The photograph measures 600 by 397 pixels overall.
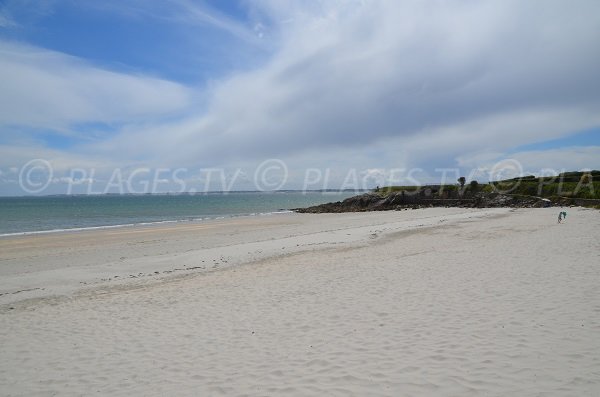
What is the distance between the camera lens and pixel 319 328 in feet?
24.6

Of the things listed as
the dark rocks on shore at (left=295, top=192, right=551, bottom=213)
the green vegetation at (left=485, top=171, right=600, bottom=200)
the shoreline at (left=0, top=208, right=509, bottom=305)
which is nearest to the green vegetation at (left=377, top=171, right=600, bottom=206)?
the green vegetation at (left=485, top=171, right=600, bottom=200)

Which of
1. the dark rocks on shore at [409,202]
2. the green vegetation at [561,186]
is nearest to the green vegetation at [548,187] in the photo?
the green vegetation at [561,186]

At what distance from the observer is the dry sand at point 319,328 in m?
5.30

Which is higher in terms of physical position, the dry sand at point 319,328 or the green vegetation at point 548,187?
the green vegetation at point 548,187

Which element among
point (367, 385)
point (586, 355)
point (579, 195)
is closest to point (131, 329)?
point (367, 385)

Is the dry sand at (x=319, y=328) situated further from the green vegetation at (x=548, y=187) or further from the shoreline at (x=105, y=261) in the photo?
the green vegetation at (x=548, y=187)

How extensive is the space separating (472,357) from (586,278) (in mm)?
6698

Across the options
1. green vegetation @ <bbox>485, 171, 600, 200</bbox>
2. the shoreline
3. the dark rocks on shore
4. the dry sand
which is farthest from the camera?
the dark rocks on shore

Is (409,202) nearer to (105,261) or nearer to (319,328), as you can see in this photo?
(105,261)

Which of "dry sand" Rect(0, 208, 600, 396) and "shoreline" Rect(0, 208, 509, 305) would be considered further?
"shoreline" Rect(0, 208, 509, 305)

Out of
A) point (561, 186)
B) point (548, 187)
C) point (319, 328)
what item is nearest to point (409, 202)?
point (548, 187)

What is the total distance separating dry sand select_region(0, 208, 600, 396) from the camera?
17.4 ft

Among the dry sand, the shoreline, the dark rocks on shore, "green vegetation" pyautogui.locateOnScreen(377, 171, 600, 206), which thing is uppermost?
"green vegetation" pyautogui.locateOnScreen(377, 171, 600, 206)

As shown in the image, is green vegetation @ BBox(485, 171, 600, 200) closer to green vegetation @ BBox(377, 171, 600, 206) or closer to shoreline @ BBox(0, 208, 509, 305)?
green vegetation @ BBox(377, 171, 600, 206)
